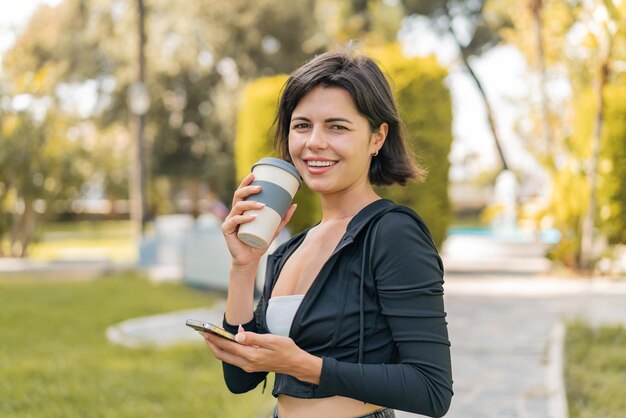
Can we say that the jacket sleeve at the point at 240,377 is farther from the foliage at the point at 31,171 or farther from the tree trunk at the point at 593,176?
the foliage at the point at 31,171

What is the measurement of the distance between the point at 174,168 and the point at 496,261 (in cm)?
1721

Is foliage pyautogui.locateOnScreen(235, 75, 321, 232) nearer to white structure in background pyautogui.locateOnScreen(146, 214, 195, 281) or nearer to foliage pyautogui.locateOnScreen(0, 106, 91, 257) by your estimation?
white structure in background pyautogui.locateOnScreen(146, 214, 195, 281)

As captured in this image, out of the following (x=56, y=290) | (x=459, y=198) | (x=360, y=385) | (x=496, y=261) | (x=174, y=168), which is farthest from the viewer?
(x=459, y=198)

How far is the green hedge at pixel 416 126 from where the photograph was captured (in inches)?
489

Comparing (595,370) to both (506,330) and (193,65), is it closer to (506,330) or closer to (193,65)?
(506,330)

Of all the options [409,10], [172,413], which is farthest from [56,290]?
[409,10]

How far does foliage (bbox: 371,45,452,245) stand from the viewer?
12406 mm

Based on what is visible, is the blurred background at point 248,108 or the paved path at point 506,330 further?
the blurred background at point 248,108

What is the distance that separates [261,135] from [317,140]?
1071 cm

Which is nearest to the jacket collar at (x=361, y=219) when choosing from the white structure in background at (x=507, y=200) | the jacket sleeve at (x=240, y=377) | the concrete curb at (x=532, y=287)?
the jacket sleeve at (x=240, y=377)

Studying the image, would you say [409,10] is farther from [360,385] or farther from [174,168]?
[360,385]

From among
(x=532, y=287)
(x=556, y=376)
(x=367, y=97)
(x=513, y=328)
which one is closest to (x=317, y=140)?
(x=367, y=97)

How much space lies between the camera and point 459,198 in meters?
50.5

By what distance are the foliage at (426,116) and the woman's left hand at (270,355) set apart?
10521 millimetres
